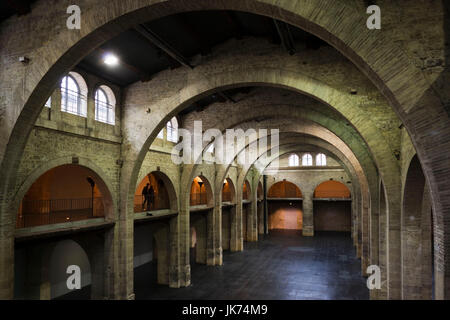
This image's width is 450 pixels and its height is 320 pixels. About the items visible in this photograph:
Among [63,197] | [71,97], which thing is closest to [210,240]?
[63,197]

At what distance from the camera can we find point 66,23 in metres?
7.75

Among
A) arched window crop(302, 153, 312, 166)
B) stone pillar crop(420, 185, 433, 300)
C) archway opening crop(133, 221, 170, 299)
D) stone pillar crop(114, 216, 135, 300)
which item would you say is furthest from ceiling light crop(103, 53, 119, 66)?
arched window crop(302, 153, 312, 166)

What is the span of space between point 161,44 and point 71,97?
12.4ft

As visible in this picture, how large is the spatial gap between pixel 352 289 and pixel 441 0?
14.3m

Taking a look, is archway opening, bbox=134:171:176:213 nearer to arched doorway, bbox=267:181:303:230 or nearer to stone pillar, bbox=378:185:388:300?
stone pillar, bbox=378:185:388:300

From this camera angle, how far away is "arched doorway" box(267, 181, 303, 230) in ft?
126

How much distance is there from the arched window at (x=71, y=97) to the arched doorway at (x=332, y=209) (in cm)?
2990

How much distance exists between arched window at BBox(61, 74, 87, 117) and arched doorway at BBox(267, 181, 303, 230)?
28977 millimetres

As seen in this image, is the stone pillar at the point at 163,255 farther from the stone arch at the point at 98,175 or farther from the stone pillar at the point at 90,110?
the stone pillar at the point at 90,110

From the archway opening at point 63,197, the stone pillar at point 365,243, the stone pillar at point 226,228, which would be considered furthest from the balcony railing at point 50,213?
the stone pillar at point 365,243

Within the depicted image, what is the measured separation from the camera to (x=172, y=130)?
1694 cm

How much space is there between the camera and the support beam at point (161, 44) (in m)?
9.57
